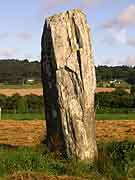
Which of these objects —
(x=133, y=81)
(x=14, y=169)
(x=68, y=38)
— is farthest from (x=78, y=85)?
(x=133, y=81)

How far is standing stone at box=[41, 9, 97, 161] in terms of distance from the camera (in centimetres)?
1132

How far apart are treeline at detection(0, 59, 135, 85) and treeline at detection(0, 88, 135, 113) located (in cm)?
4238

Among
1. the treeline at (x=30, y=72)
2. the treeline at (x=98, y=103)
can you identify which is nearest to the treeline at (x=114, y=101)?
the treeline at (x=98, y=103)

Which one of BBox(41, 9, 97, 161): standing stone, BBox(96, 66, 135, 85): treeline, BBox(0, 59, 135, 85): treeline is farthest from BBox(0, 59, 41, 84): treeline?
BBox(41, 9, 97, 161): standing stone

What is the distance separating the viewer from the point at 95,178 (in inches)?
375

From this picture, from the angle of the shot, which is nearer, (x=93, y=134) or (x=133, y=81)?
(x=93, y=134)

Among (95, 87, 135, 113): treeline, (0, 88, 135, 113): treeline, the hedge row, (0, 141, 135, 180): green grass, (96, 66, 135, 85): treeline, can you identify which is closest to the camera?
(0, 141, 135, 180): green grass

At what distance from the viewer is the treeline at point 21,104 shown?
6153 cm

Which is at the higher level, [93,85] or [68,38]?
[68,38]

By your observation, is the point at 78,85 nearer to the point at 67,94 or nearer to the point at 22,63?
the point at 67,94

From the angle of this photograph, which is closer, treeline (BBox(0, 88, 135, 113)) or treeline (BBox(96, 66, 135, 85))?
treeline (BBox(0, 88, 135, 113))

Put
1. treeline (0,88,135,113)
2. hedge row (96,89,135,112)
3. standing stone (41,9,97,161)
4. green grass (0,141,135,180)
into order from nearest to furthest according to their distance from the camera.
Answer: green grass (0,141,135,180)
standing stone (41,9,97,161)
treeline (0,88,135,113)
hedge row (96,89,135,112)

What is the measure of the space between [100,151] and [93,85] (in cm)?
135

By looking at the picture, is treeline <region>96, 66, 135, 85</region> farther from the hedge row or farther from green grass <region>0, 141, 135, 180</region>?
green grass <region>0, 141, 135, 180</region>
